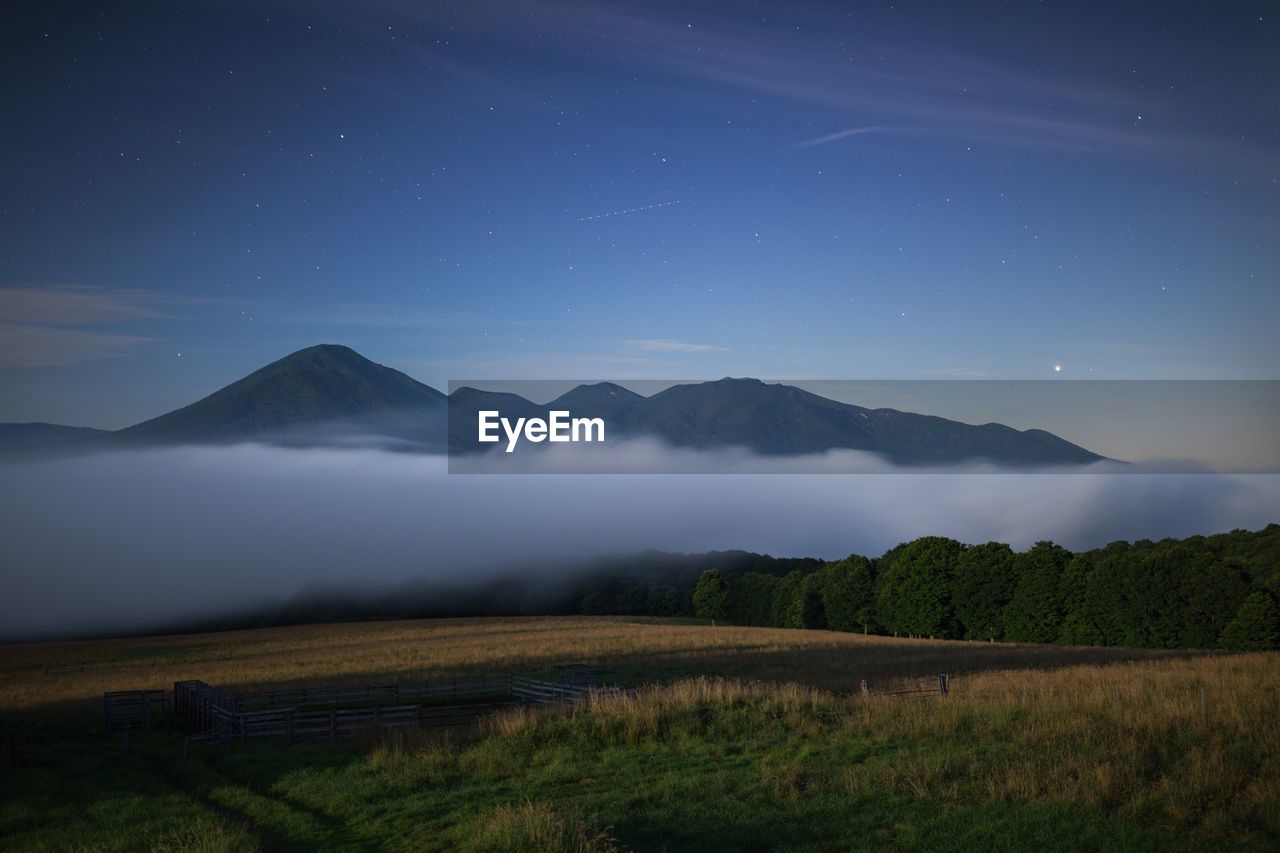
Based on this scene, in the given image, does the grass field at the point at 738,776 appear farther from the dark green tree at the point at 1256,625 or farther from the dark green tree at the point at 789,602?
the dark green tree at the point at 789,602

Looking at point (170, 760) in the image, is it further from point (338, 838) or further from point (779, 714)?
point (779, 714)

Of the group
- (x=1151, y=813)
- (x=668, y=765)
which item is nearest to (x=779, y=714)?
(x=668, y=765)

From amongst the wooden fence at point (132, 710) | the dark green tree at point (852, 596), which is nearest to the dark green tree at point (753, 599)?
the dark green tree at point (852, 596)

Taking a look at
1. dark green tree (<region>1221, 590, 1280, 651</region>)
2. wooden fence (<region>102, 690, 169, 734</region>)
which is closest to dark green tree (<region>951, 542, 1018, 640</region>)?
dark green tree (<region>1221, 590, 1280, 651</region>)

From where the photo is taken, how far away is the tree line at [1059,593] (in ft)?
199

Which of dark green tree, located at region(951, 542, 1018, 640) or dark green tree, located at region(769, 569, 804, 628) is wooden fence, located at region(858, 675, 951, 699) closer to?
dark green tree, located at region(951, 542, 1018, 640)

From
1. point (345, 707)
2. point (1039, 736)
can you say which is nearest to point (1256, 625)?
point (1039, 736)

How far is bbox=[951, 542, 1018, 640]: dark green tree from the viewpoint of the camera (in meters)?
74.5

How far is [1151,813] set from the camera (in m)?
14.1

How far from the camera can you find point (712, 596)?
114000mm

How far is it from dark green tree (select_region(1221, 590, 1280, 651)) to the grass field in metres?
29.0

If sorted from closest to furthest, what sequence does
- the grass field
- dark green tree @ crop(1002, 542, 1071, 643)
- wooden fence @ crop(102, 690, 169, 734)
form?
1. the grass field
2. wooden fence @ crop(102, 690, 169, 734)
3. dark green tree @ crop(1002, 542, 1071, 643)

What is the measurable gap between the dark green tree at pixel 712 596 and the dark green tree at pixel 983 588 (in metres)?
39.2

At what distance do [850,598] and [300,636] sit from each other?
175ft
